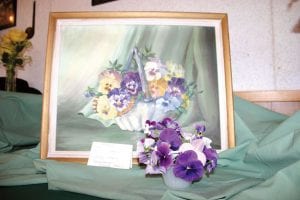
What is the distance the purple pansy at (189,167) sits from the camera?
0.53 meters

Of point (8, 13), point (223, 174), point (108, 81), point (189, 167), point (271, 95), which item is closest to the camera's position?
point (189, 167)

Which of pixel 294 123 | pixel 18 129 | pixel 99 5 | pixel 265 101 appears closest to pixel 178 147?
pixel 294 123

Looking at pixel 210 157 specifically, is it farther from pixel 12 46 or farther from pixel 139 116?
pixel 12 46

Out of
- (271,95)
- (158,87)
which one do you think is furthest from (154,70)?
(271,95)

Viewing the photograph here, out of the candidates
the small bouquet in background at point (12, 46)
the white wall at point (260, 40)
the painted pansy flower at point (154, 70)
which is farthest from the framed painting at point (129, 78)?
the small bouquet in background at point (12, 46)

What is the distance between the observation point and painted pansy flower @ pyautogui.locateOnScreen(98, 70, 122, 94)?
75cm

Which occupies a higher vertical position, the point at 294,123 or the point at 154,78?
the point at 154,78

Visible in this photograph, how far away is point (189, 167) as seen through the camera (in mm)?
530

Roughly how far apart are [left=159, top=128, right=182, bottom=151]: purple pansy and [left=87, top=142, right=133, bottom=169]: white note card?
0.51ft

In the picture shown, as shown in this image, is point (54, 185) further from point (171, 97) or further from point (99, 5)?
point (99, 5)

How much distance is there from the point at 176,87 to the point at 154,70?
8 cm

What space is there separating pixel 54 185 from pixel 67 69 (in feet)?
1.10

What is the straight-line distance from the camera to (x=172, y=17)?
78 cm

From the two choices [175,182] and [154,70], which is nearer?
[175,182]
